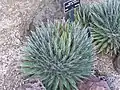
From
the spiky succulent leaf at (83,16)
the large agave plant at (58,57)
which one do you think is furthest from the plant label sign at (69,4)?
the spiky succulent leaf at (83,16)

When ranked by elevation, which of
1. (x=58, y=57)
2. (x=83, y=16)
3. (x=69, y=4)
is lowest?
(x=58, y=57)

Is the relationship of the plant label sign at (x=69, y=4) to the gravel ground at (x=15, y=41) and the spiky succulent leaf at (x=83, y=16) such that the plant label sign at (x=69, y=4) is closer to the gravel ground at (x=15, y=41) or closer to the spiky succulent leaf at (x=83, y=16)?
the spiky succulent leaf at (x=83, y=16)

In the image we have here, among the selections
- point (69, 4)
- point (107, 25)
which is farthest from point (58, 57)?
point (107, 25)

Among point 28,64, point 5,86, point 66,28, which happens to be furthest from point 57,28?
point 5,86

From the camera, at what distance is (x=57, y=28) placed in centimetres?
370

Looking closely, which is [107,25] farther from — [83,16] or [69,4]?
[69,4]

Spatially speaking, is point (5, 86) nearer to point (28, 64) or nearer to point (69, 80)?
point (28, 64)

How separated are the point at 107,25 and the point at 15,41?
1.54 meters

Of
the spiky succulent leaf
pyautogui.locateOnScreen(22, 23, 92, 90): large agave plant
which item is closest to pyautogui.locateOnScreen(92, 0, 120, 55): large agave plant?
the spiky succulent leaf

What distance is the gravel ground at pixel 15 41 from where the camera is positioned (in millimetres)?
4058

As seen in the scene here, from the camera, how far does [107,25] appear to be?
438 cm

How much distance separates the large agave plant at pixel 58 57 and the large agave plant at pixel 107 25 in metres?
0.74

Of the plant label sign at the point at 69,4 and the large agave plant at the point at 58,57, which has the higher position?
the plant label sign at the point at 69,4

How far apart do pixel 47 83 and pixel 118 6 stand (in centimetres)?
182
